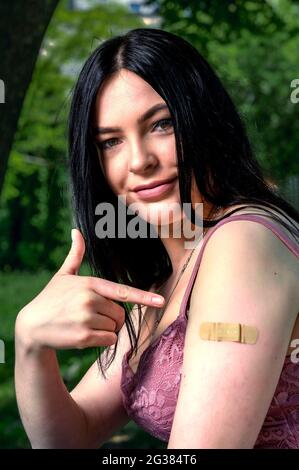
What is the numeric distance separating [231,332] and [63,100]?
1952 mm

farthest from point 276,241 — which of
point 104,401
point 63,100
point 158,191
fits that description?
point 63,100

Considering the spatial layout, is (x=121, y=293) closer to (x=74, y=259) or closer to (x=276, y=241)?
(x=74, y=259)

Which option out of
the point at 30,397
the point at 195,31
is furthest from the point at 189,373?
the point at 195,31

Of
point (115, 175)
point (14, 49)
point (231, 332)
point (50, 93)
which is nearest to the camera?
point (231, 332)

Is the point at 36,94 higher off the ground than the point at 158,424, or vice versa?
the point at 36,94

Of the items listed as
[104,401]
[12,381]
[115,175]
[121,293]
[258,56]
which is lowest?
[12,381]

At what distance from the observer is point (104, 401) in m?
2.17

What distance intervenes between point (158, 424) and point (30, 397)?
0.32 meters

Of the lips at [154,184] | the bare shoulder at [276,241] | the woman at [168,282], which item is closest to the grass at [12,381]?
the woman at [168,282]

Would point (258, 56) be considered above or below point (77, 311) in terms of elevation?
above

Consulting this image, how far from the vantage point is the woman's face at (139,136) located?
1.85 metres

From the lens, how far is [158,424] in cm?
183

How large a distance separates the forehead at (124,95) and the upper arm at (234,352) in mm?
401

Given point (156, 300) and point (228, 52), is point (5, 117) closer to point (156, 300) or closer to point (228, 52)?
point (156, 300)
